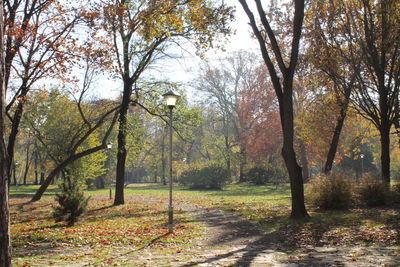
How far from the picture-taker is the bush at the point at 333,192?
13578 mm

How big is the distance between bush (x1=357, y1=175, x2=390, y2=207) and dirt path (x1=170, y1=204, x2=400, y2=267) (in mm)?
6247

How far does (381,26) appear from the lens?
1540cm

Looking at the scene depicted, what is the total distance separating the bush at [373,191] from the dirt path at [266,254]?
20.5ft

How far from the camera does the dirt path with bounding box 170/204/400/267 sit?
622 centimetres

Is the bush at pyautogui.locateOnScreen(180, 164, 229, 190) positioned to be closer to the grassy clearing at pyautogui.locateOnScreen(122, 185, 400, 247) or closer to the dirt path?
the grassy clearing at pyautogui.locateOnScreen(122, 185, 400, 247)

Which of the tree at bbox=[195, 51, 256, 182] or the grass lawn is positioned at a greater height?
the tree at bbox=[195, 51, 256, 182]

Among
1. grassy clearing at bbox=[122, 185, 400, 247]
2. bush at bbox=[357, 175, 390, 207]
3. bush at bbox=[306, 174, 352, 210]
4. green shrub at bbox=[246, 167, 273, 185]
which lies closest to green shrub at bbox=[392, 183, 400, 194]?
bush at bbox=[357, 175, 390, 207]

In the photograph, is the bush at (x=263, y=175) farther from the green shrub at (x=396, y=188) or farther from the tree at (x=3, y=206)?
the tree at (x=3, y=206)

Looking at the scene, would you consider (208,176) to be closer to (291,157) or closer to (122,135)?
(122,135)

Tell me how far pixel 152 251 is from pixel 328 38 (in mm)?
14168

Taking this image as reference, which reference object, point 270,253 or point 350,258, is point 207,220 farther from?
point 350,258

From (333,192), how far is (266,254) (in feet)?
24.1

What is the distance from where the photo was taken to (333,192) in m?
13.6

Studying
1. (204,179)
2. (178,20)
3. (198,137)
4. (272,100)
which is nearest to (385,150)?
(178,20)
